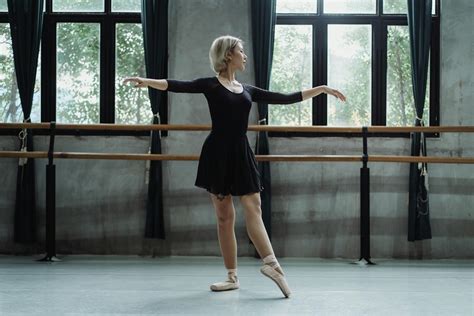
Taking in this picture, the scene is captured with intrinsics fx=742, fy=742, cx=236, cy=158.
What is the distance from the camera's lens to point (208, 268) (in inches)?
221

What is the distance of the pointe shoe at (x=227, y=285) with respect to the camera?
440cm

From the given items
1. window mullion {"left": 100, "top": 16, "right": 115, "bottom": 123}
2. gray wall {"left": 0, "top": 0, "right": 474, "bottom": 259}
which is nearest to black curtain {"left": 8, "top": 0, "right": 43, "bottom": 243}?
gray wall {"left": 0, "top": 0, "right": 474, "bottom": 259}

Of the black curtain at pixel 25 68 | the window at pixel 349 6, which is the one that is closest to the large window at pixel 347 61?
the window at pixel 349 6

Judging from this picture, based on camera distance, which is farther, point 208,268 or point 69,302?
point 208,268

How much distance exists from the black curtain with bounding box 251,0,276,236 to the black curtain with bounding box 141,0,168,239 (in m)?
0.79

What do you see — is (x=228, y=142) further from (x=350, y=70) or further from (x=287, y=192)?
(x=350, y=70)

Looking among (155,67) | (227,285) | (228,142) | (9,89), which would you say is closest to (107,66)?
(155,67)

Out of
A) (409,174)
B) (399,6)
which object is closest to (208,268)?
(409,174)

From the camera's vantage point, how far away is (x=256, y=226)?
13.8 ft

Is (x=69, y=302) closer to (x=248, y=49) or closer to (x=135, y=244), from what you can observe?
(x=135, y=244)

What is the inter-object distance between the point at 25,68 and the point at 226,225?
9.34 ft

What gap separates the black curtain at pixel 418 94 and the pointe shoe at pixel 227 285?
232cm

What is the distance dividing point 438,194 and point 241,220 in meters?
1.72

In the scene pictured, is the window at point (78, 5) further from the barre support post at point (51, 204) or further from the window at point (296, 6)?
the window at point (296, 6)
